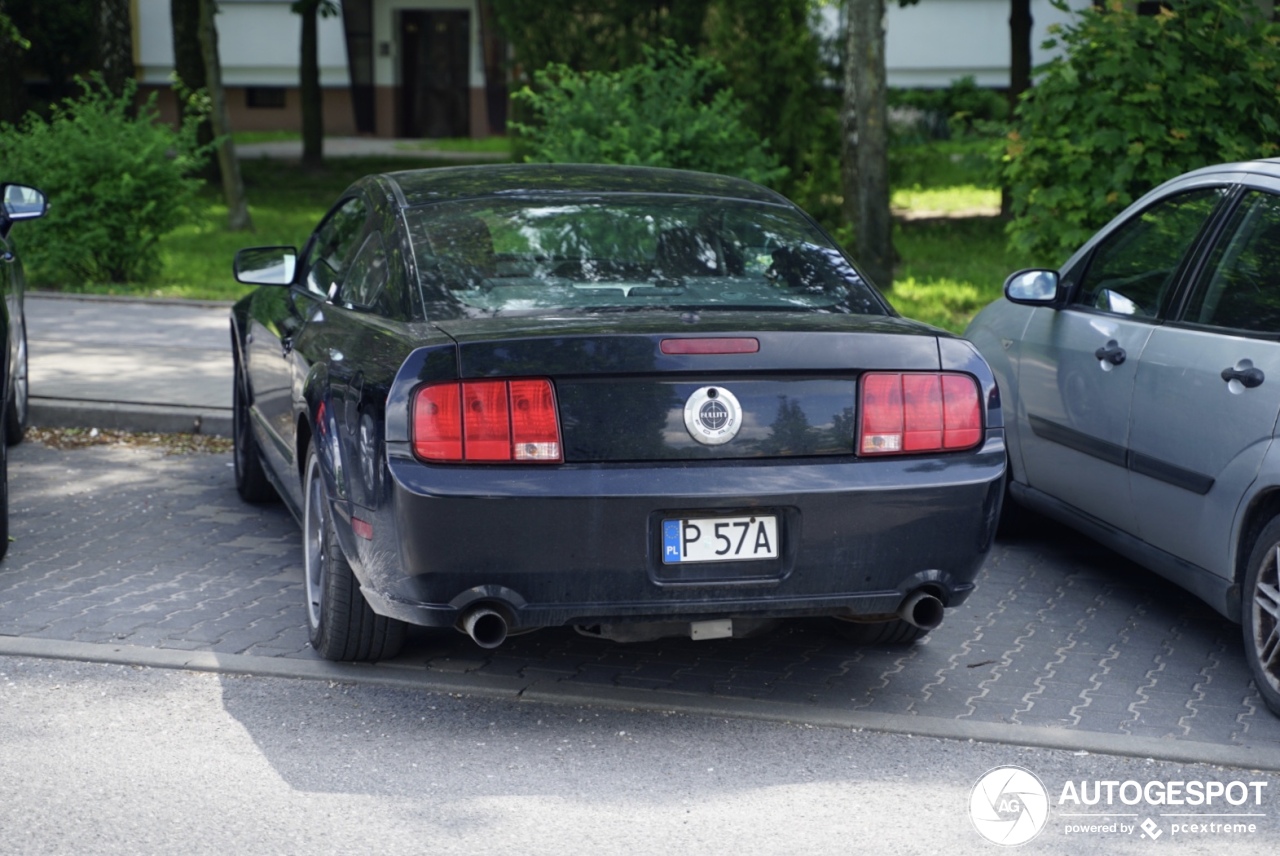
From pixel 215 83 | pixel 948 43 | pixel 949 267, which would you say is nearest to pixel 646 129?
pixel 949 267

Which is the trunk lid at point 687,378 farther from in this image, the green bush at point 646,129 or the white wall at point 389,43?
the white wall at point 389,43

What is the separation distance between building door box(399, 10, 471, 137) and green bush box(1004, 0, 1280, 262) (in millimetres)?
31342

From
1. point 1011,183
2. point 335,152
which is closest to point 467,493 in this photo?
point 1011,183

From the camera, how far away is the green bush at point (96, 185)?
47.3 feet

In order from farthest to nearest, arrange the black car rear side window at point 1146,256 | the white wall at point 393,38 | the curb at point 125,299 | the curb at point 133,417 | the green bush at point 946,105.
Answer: the white wall at point 393,38, the green bush at point 946,105, the curb at point 125,299, the curb at point 133,417, the black car rear side window at point 1146,256

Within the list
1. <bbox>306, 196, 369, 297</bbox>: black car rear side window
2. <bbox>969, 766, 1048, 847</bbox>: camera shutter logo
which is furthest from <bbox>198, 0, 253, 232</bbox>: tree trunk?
<bbox>969, 766, 1048, 847</bbox>: camera shutter logo

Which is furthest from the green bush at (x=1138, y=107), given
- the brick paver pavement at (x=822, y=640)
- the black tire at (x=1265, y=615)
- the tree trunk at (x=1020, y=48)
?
the tree trunk at (x=1020, y=48)

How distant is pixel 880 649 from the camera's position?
566cm

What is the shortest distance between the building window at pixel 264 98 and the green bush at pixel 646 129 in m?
29.8

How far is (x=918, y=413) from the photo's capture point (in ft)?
15.4

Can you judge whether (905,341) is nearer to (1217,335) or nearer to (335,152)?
(1217,335)

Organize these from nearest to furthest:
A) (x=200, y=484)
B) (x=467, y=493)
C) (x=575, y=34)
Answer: (x=467, y=493) → (x=200, y=484) → (x=575, y=34)

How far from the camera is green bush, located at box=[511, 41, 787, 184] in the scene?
1320 centimetres

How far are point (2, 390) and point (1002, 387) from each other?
13.2 ft
